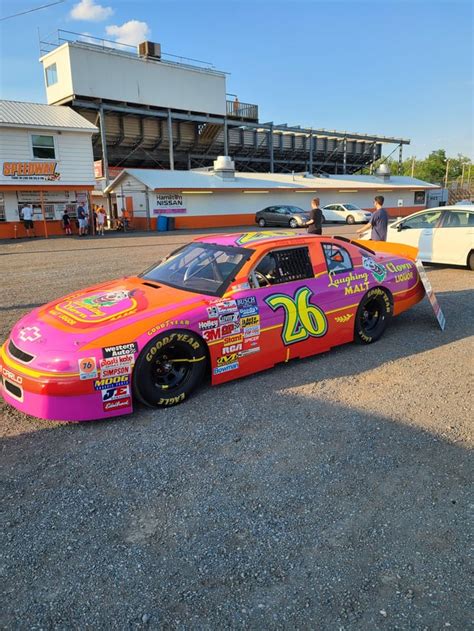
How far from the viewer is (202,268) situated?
5047 mm

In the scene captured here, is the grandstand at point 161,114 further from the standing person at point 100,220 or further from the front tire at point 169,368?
the front tire at point 169,368

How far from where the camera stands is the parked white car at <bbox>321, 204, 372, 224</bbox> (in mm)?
33844

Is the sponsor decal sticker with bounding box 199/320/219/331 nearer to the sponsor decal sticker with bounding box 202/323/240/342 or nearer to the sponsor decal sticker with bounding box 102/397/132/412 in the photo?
the sponsor decal sticker with bounding box 202/323/240/342

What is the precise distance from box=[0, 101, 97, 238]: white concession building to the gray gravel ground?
22449mm

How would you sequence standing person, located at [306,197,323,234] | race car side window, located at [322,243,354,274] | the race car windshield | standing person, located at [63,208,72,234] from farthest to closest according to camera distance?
standing person, located at [63,208,72,234], standing person, located at [306,197,323,234], race car side window, located at [322,243,354,274], the race car windshield

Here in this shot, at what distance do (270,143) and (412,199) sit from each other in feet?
48.2

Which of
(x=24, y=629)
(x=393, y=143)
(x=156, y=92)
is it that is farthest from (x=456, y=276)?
(x=393, y=143)

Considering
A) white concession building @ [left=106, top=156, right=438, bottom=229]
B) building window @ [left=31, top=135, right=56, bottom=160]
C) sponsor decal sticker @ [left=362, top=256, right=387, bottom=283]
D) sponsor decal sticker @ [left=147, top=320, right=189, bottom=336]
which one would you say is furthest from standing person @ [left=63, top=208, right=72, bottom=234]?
sponsor decal sticker @ [left=147, top=320, right=189, bottom=336]

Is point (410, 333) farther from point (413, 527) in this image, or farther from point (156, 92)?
point (156, 92)

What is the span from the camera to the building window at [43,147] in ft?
80.0

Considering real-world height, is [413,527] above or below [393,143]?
below

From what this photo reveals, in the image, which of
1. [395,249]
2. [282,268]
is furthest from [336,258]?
[395,249]

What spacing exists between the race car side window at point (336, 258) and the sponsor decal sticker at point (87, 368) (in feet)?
9.65

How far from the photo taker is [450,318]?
7.30 meters
